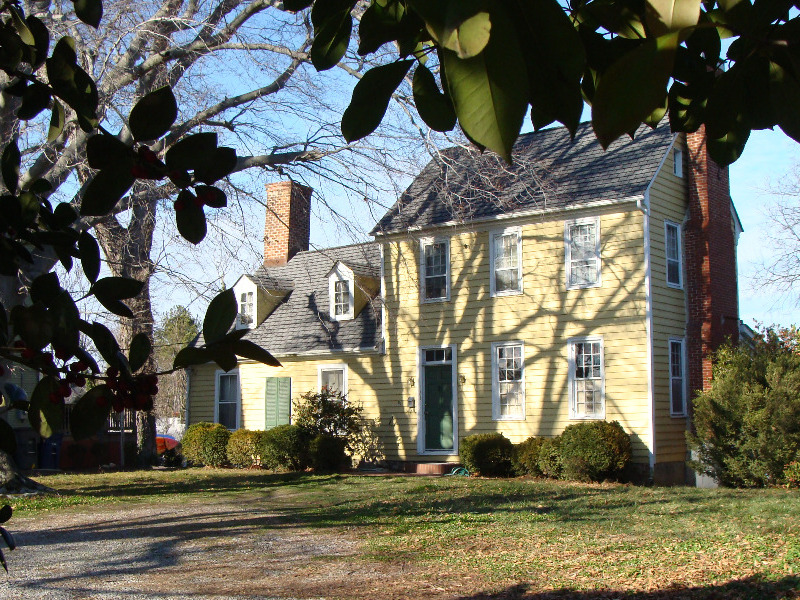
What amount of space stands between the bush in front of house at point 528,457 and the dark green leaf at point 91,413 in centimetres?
1562

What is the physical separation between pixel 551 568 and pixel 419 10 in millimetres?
8006

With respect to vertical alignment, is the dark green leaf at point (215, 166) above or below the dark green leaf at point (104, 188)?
above

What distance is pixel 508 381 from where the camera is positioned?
1859 cm

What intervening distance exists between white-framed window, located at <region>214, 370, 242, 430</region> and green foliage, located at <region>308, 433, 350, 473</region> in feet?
16.5

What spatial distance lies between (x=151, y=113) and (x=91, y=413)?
0.75 metres

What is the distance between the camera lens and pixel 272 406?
74.7 ft

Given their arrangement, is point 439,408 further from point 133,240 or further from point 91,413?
point 91,413

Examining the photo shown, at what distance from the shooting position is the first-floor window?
2369cm

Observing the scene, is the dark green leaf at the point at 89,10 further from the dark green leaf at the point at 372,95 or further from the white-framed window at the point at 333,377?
the white-framed window at the point at 333,377

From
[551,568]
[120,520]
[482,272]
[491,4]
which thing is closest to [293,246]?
[482,272]

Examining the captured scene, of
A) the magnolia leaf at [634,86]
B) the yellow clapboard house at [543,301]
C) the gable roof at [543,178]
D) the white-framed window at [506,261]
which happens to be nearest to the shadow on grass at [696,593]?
the magnolia leaf at [634,86]

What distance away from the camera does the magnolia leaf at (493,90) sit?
0.98 meters

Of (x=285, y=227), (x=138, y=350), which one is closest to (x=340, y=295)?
(x=285, y=227)

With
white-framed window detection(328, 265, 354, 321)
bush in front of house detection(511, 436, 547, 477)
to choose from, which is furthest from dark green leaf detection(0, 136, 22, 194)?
white-framed window detection(328, 265, 354, 321)
